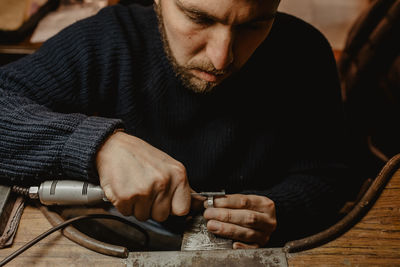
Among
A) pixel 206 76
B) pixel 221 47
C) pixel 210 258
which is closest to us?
pixel 210 258

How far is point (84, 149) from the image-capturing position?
77 centimetres

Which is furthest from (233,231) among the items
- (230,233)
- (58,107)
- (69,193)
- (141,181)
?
(58,107)

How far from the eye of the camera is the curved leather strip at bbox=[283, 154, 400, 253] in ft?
2.42

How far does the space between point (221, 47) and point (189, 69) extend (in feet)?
0.52

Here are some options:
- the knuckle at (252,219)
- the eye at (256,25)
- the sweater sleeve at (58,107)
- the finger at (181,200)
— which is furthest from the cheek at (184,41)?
the knuckle at (252,219)

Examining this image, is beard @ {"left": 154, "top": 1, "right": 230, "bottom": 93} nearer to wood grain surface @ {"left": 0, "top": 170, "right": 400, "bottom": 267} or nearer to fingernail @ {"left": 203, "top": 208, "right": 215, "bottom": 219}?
→ fingernail @ {"left": 203, "top": 208, "right": 215, "bottom": 219}

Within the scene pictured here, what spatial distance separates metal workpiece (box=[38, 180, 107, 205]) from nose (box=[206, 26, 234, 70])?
43 centimetres

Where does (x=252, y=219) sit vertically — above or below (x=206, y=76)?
below

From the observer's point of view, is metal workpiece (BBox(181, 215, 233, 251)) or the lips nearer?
metal workpiece (BBox(181, 215, 233, 251))

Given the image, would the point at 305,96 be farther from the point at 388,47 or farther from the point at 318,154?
the point at 388,47

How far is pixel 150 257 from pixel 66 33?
736mm

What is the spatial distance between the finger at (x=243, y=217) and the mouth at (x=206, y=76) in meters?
0.36

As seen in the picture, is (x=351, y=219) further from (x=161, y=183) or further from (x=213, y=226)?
(x=161, y=183)

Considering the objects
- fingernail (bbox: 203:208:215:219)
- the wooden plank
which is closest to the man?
fingernail (bbox: 203:208:215:219)
